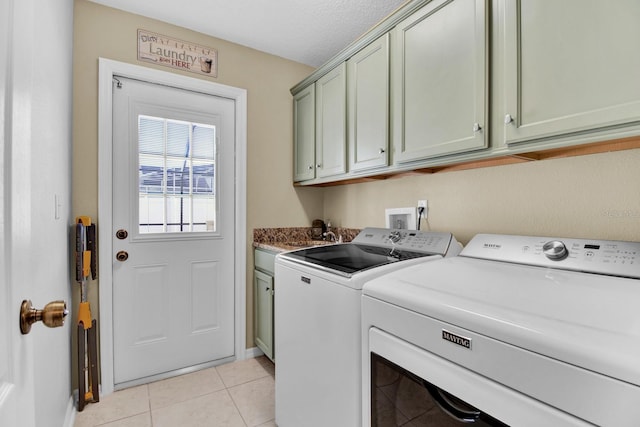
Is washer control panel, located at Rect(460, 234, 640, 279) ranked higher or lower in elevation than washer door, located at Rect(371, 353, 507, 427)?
higher

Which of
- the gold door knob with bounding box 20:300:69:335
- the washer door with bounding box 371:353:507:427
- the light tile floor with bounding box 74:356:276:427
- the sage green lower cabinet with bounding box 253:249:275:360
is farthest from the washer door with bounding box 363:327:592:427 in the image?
the sage green lower cabinet with bounding box 253:249:275:360

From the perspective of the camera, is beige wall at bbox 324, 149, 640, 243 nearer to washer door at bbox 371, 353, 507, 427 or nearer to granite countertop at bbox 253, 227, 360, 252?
granite countertop at bbox 253, 227, 360, 252

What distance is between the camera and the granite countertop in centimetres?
250

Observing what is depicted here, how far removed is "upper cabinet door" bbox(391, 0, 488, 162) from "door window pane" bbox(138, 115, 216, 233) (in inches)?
57.2

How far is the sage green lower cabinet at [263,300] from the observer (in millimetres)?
2246

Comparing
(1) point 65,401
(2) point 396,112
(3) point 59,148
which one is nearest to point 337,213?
(2) point 396,112

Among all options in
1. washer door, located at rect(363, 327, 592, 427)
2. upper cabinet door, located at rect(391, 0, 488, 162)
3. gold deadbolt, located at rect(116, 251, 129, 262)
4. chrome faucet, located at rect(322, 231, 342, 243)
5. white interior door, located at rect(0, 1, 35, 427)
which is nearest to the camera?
white interior door, located at rect(0, 1, 35, 427)

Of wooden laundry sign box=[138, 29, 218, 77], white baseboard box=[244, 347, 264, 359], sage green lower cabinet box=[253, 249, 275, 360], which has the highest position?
wooden laundry sign box=[138, 29, 218, 77]

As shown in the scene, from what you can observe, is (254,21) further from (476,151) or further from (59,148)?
(476,151)

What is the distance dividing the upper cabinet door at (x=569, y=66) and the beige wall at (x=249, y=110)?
5.92 ft

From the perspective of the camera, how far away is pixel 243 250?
250cm

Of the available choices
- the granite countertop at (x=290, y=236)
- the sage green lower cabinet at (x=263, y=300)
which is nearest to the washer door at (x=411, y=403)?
the sage green lower cabinet at (x=263, y=300)

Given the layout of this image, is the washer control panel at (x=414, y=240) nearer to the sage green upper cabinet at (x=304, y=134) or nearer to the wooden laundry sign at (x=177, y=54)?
the sage green upper cabinet at (x=304, y=134)

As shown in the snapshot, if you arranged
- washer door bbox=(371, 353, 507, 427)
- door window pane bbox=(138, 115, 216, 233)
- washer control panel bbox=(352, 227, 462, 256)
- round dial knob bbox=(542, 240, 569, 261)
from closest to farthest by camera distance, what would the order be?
1. washer door bbox=(371, 353, 507, 427)
2. round dial knob bbox=(542, 240, 569, 261)
3. washer control panel bbox=(352, 227, 462, 256)
4. door window pane bbox=(138, 115, 216, 233)
